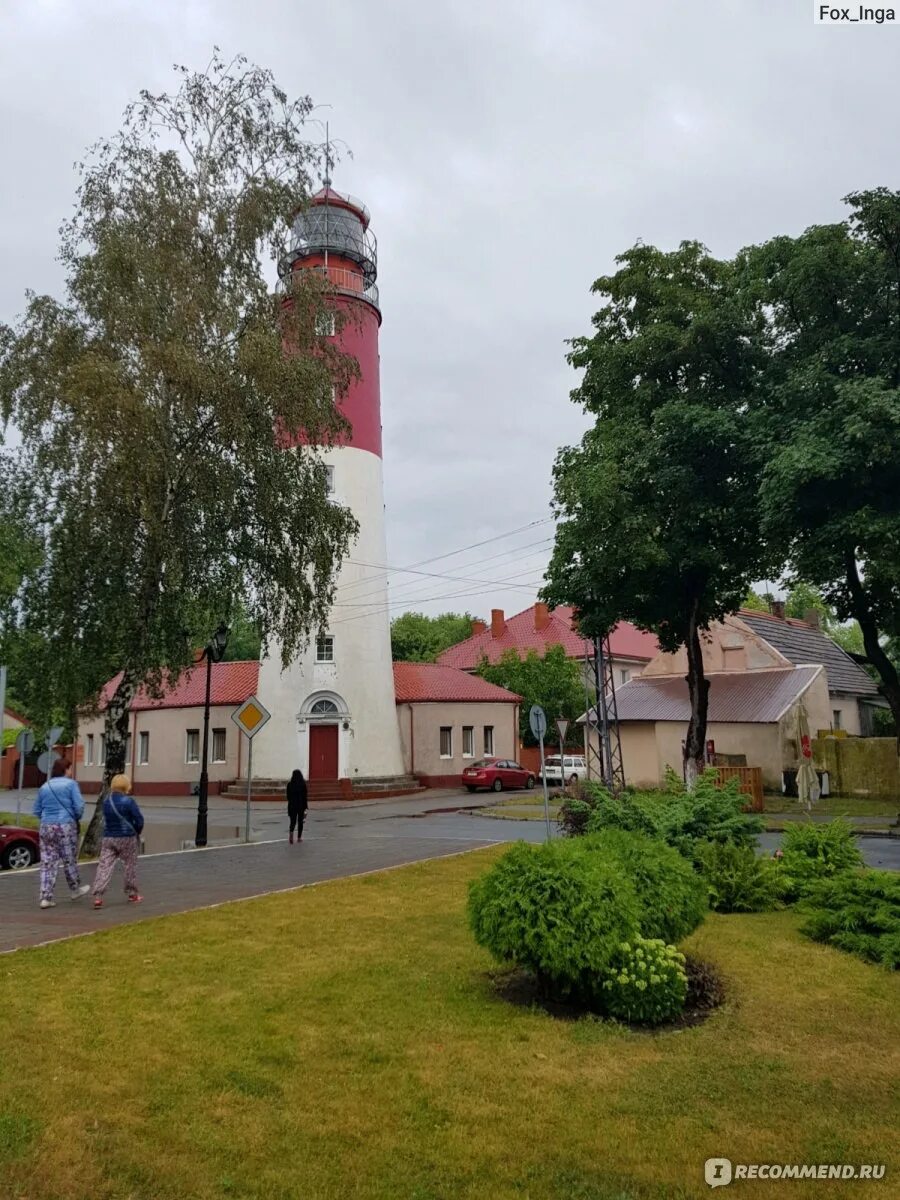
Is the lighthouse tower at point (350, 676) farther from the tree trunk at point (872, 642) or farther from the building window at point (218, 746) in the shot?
the tree trunk at point (872, 642)

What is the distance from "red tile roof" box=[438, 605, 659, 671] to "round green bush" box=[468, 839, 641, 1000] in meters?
43.3

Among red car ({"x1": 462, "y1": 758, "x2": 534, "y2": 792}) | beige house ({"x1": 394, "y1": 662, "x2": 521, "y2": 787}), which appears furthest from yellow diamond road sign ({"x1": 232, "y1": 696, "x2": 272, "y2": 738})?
beige house ({"x1": 394, "y1": 662, "x2": 521, "y2": 787})

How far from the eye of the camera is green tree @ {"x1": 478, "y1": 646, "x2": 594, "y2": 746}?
4519 centimetres

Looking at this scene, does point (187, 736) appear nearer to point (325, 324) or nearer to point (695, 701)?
point (695, 701)

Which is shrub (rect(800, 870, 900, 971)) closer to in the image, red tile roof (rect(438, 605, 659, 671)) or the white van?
the white van

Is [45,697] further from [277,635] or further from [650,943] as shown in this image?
[650,943]

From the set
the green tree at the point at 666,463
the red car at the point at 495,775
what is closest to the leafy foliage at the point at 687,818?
the green tree at the point at 666,463

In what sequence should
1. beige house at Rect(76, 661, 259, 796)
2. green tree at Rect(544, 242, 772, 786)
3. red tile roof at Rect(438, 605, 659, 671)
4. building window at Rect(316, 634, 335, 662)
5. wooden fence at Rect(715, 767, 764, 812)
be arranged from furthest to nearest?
red tile roof at Rect(438, 605, 659, 671) < beige house at Rect(76, 661, 259, 796) < building window at Rect(316, 634, 335, 662) < wooden fence at Rect(715, 767, 764, 812) < green tree at Rect(544, 242, 772, 786)

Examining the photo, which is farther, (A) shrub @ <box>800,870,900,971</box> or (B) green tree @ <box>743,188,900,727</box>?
(B) green tree @ <box>743,188,900,727</box>

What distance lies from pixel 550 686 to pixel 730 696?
13.3 m

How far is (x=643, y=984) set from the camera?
19.9 feet

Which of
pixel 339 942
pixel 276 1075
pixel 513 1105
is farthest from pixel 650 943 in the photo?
pixel 339 942

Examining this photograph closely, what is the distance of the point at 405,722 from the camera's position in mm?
39812

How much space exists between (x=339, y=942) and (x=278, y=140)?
1686cm
